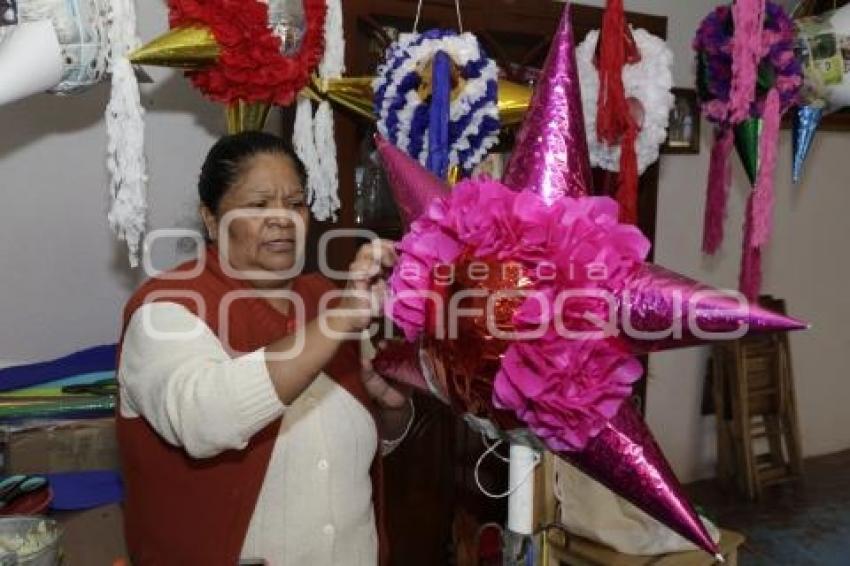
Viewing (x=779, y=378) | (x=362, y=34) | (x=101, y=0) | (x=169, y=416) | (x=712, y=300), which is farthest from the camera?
(x=779, y=378)

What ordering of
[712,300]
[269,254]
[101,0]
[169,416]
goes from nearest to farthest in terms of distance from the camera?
1. [712,300]
2. [169,416]
3. [269,254]
4. [101,0]

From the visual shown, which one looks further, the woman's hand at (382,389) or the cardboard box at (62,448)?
the cardboard box at (62,448)

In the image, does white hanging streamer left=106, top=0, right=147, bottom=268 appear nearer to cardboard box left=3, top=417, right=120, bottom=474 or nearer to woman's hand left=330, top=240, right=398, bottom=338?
cardboard box left=3, top=417, right=120, bottom=474

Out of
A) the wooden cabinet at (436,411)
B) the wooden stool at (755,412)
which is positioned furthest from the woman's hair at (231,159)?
the wooden stool at (755,412)

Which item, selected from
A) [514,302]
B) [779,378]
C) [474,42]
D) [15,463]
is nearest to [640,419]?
[514,302]

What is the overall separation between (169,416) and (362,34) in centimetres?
115

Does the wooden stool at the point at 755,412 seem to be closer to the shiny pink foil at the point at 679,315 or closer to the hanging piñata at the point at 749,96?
the hanging piñata at the point at 749,96

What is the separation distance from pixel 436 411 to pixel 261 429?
1023 mm

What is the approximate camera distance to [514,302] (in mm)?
726

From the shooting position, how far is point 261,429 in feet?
3.58

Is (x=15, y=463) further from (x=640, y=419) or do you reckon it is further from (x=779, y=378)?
(x=779, y=378)

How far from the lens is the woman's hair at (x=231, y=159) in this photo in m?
1.26

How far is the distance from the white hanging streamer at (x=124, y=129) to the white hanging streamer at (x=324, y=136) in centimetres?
33

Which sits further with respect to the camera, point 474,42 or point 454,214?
point 474,42
